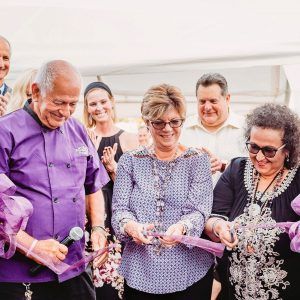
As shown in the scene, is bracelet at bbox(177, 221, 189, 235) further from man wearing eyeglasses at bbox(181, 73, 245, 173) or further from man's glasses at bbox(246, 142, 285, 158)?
man wearing eyeglasses at bbox(181, 73, 245, 173)

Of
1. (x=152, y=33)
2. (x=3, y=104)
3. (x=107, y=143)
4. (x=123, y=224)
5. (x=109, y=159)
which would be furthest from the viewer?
(x=107, y=143)

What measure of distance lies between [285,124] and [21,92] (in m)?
1.65

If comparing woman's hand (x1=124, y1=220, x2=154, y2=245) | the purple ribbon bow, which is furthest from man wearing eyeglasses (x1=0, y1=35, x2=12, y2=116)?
the purple ribbon bow

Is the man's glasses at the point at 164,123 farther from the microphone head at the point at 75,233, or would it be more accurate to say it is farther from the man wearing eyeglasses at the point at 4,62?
the man wearing eyeglasses at the point at 4,62

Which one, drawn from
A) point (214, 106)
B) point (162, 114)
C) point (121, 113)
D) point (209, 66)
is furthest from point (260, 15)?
point (121, 113)

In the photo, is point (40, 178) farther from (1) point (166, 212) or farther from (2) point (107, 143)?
(2) point (107, 143)

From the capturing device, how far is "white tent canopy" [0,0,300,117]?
3.34m

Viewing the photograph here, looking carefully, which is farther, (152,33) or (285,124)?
(152,33)

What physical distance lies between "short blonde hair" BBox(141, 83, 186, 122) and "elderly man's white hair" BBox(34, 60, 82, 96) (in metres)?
0.46

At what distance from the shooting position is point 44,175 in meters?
2.53

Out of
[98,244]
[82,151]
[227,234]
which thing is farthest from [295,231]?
[82,151]

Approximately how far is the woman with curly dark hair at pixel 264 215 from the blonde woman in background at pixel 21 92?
140 centimetres

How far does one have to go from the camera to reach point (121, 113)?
607 centimetres

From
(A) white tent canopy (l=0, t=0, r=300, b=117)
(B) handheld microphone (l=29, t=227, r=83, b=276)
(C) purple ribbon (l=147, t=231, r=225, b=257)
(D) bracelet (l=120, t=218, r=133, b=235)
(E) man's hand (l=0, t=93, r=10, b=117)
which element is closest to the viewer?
(B) handheld microphone (l=29, t=227, r=83, b=276)
